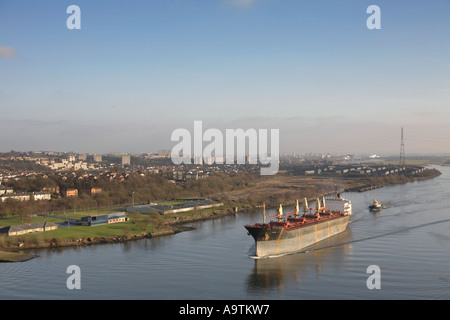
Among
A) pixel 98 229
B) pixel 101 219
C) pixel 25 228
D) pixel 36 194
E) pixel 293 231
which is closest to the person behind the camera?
pixel 293 231

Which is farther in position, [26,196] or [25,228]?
[26,196]

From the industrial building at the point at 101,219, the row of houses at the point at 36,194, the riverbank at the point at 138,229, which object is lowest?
the riverbank at the point at 138,229

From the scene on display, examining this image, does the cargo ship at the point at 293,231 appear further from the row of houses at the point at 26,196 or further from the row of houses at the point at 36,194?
the row of houses at the point at 36,194

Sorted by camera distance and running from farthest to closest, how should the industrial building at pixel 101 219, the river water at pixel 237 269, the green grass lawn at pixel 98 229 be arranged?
the industrial building at pixel 101 219 < the green grass lawn at pixel 98 229 < the river water at pixel 237 269

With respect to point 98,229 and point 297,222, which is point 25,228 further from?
Result: point 297,222

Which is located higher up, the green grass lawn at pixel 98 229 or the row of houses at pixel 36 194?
the row of houses at pixel 36 194

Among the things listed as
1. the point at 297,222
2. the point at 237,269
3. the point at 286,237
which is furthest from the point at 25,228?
the point at 297,222

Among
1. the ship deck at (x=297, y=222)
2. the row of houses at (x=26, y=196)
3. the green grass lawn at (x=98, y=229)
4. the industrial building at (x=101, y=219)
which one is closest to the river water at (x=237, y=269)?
the ship deck at (x=297, y=222)
